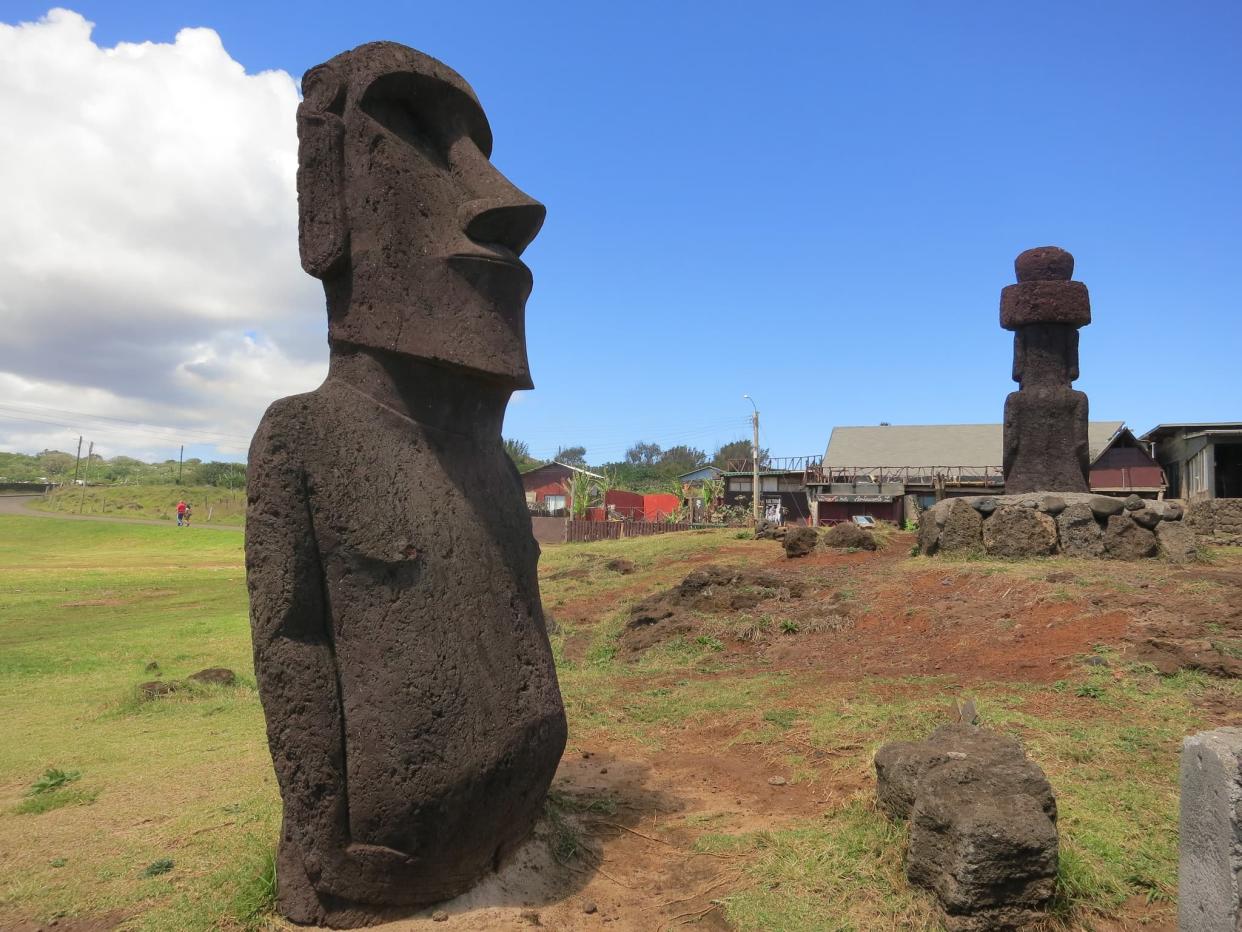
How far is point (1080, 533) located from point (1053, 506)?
1.68ft

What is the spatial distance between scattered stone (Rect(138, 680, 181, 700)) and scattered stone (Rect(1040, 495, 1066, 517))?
11.2 meters

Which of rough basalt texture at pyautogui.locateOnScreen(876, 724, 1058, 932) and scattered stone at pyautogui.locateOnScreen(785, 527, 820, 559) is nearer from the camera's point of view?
rough basalt texture at pyautogui.locateOnScreen(876, 724, 1058, 932)

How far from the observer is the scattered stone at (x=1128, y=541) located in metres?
12.0

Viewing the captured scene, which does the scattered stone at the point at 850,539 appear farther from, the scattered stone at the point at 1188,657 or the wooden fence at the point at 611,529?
the wooden fence at the point at 611,529

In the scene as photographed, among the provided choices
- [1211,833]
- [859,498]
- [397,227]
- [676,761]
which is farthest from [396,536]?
[859,498]

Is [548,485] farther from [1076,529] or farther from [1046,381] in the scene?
[1076,529]

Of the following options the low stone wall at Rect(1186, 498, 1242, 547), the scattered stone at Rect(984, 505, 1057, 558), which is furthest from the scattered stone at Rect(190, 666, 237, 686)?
the low stone wall at Rect(1186, 498, 1242, 547)

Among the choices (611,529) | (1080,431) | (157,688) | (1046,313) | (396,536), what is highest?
(1046,313)

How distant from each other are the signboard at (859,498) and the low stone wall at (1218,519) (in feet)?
40.9

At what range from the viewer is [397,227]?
371 centimetres

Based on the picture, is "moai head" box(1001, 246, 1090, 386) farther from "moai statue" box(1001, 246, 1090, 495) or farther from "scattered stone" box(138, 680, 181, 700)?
"scattered stone" box(138, 680, 181, 700)

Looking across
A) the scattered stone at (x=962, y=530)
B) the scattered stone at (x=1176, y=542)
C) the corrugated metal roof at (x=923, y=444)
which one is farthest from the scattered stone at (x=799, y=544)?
the corrugated metal roof at (x=923, y=444)

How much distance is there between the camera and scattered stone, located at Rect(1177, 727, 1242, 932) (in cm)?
253

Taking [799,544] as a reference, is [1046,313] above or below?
above
